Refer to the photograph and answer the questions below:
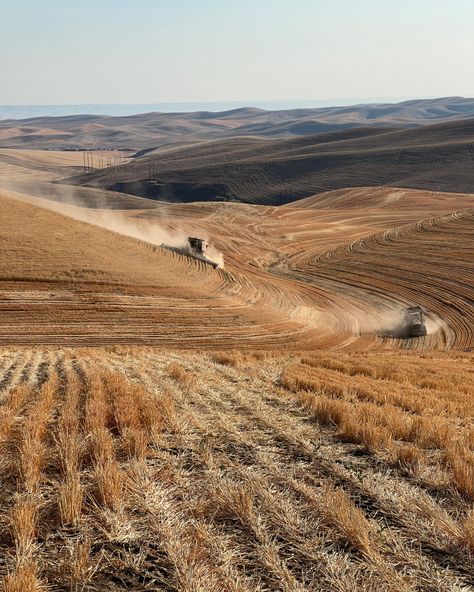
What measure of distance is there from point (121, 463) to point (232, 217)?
80763 millimetres

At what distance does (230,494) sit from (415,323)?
37222mm

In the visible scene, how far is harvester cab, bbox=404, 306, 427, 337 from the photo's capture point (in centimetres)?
4056

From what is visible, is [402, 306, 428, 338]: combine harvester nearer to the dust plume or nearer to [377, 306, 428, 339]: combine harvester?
[377, 306, 428, 339]: combine harvester

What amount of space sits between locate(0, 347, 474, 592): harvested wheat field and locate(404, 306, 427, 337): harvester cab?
1163 inches

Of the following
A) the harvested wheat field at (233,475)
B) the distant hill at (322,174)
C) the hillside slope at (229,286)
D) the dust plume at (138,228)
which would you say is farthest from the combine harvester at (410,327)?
the distant hill at (322,174)

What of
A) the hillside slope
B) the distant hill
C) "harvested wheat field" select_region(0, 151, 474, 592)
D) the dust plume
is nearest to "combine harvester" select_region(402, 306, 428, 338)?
the hillside slope

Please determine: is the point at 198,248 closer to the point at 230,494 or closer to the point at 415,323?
the point at 415,323

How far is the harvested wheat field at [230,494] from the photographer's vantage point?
17.1ft

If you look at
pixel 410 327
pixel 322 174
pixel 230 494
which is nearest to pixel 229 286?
pixel 410 327

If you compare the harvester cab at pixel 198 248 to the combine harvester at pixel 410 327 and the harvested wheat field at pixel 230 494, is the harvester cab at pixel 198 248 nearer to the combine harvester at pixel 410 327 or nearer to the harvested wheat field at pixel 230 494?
the combine harvester at pixel 410 327

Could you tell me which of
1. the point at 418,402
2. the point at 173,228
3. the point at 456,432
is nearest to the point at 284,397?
the point at 418,402

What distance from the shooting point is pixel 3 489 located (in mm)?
6828

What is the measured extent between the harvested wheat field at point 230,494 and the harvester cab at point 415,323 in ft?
96.9

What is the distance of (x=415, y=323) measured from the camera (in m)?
41.1
